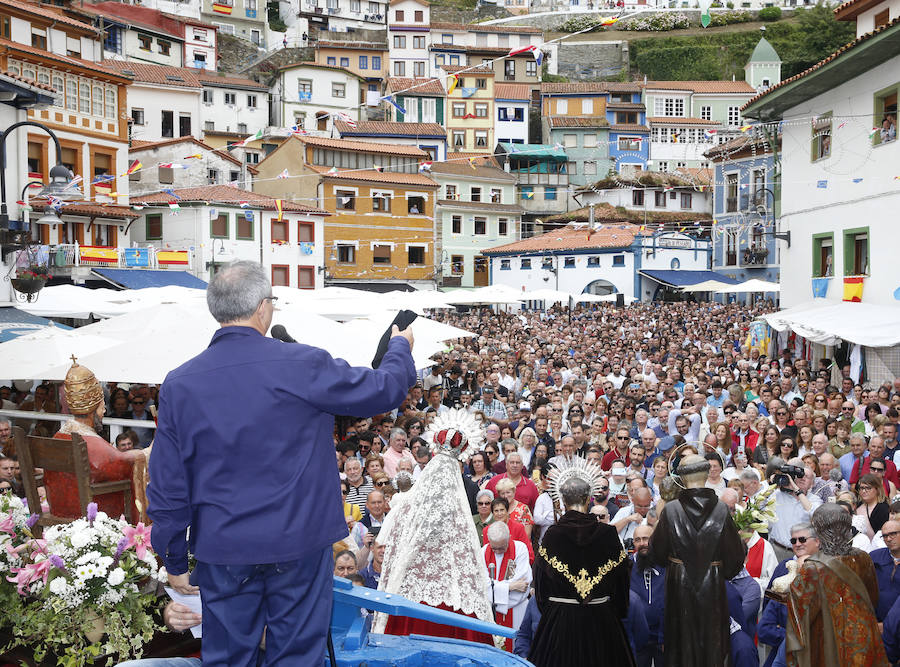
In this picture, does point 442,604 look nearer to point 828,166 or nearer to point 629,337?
point 828,166

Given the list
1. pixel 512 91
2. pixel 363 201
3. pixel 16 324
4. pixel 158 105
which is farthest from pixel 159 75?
pixel 16 324

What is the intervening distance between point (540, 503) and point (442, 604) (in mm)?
3453

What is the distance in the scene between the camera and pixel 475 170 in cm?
5903

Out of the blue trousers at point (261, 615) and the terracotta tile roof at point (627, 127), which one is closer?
the blue trousers at point (261, 615)

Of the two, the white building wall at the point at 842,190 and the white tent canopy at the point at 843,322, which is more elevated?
the white building wall at the point at 842,190

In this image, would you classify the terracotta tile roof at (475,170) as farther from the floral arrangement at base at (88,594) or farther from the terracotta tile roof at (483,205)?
the floral arrangement at base at (88,594)

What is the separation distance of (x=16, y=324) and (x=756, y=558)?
1264 cm

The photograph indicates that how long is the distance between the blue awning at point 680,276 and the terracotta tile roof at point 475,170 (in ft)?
45.1

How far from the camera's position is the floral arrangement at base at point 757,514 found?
19.4ft

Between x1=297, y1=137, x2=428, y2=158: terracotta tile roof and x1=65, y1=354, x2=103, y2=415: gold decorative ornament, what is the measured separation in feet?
144

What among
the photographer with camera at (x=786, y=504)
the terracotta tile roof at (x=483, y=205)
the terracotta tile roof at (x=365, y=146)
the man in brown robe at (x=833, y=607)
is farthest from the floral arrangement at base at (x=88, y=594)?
the terracotta tile roof at (x=483, y=205)

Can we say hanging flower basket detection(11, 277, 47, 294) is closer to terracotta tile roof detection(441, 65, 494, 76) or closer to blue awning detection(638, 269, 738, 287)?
blue awning detection(638, 269, 738, 287)

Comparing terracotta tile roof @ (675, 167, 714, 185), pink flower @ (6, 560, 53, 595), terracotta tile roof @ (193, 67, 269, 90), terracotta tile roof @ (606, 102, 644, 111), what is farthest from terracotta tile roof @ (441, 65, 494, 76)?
pink flower @ (6, 560, 53, 595)

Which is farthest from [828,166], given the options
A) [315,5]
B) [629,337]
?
[315,5]
